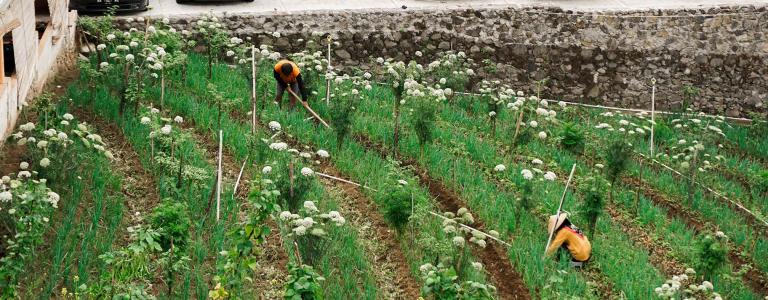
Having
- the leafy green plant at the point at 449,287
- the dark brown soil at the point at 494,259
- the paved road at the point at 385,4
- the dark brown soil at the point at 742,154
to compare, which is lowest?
the dark brown soil at the point at 742,154

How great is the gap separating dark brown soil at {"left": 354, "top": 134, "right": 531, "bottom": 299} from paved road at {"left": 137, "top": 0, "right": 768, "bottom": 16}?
6053mm

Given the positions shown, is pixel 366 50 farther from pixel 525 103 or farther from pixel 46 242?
pixel 46 242

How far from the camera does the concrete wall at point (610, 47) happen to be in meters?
19.8

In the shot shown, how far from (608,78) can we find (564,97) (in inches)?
32.8

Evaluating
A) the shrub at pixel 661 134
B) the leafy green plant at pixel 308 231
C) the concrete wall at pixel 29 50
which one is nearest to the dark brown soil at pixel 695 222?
the shrub at pixel 661 134

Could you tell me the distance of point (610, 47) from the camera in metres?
20.1

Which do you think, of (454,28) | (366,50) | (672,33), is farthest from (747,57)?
(366,50)

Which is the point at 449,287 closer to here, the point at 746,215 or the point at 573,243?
the point at 573,243

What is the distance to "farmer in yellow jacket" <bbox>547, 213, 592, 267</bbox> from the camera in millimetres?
12188

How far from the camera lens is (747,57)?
20.3m

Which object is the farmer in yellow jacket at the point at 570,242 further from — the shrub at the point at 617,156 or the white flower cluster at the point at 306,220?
the white flower cluster at the point at 306,220

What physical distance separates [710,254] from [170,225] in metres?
5.46

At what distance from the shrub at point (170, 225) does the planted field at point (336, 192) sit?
0.08ft

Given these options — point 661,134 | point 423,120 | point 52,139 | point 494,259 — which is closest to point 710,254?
point 494,259
